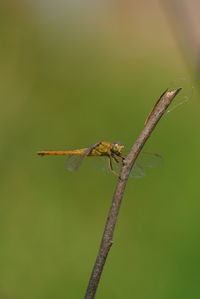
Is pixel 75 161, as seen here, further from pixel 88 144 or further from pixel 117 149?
pixel 88 144

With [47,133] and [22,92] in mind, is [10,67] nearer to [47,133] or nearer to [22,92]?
[22,92]

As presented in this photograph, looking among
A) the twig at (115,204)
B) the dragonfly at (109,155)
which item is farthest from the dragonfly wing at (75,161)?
the twig at (115,204)

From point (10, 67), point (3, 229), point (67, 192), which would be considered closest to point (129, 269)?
point (67, 192)

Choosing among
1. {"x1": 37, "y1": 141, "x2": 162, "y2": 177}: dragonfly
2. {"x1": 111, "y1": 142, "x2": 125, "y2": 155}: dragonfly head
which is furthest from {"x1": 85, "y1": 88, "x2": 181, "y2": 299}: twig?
{"x1": 111, "y1": 142, "x2": 125, "y2": 155}: dragonfly head

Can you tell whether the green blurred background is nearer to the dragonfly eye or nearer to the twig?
the dragonfly eye

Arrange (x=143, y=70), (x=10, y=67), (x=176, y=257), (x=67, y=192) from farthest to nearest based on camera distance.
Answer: (x=10, y=67) < (x=143, y=70) < (x=67, y=192) < (x=176, y=257)

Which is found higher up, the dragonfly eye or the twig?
the twig

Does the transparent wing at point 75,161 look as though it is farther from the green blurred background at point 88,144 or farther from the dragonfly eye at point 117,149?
the green blurred background at point 88,144
